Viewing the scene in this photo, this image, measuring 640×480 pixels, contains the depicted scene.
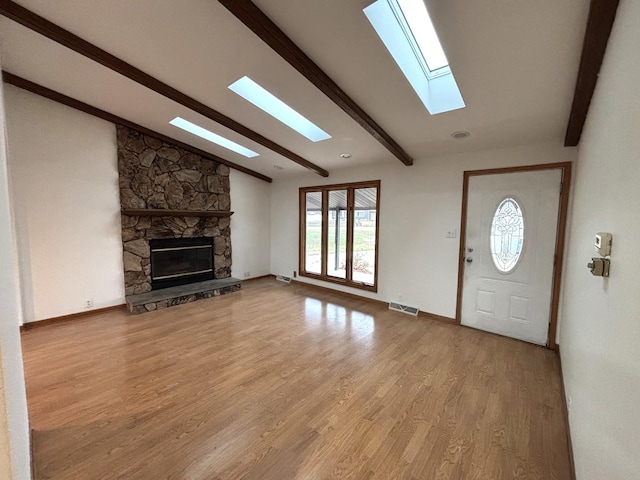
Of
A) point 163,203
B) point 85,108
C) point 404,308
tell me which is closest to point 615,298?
point 404,308

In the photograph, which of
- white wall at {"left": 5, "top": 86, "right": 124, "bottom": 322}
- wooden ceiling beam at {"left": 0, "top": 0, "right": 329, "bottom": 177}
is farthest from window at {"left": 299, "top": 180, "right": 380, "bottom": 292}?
white wall at {"left": 5, "top": 86, "right": 124, "bottom": 322}

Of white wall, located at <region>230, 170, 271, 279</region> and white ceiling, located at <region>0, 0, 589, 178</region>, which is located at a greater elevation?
white ceiling, located at <region>0, 0, 589, 178</region>

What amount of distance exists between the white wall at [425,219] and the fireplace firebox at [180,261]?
2.83 metres

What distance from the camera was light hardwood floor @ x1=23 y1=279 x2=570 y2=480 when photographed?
1.59 meters

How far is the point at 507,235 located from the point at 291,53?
3042 mm

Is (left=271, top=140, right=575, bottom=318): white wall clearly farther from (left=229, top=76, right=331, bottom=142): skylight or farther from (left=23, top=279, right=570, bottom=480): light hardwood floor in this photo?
(left=229, top=76, right=331, bottom=142): skylight

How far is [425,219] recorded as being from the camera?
3906 mm

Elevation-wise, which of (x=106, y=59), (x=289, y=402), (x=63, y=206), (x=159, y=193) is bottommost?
(x=289, y=402)

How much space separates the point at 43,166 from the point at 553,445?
5711mm

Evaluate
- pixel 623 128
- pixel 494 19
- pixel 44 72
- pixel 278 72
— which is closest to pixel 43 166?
pixel 44 72

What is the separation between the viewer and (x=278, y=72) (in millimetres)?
2387

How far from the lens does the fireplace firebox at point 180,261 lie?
4.52 m

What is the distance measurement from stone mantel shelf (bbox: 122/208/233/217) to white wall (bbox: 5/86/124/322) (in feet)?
0.76

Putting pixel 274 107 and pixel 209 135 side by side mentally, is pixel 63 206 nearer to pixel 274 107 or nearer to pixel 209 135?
pixel 209 135
